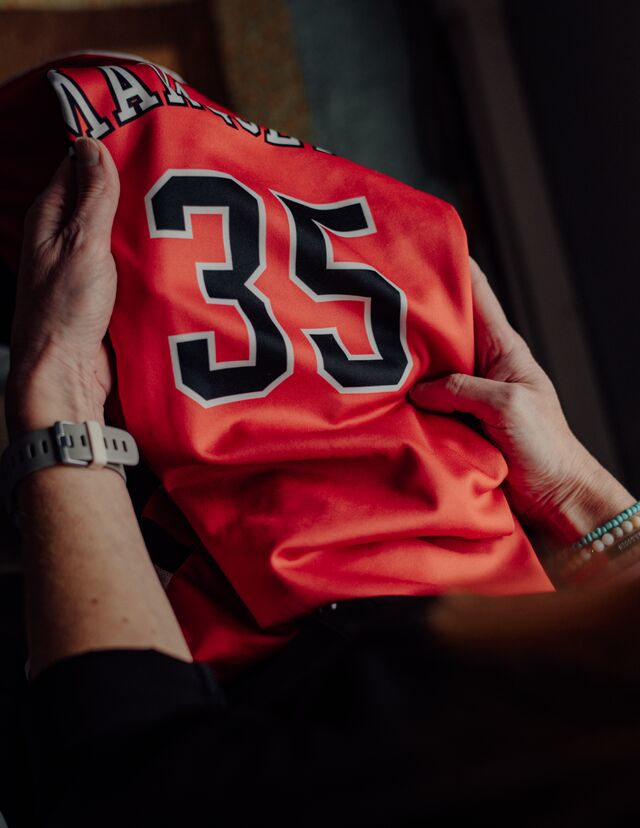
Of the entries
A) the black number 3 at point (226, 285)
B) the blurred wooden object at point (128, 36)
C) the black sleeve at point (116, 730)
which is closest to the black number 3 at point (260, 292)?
the black number 3 at point (226, 285)

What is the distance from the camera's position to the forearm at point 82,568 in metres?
0.38

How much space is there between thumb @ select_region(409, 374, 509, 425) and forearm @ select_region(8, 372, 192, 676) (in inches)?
9.4

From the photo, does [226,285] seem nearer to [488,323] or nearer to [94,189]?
[94,189]

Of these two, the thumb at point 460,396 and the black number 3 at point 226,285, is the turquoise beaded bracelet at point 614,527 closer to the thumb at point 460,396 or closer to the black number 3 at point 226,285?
the thumb at point 460,396

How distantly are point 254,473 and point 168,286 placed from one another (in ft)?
0.45

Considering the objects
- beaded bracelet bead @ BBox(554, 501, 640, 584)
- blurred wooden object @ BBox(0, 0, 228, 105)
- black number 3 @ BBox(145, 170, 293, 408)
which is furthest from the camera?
blurred wooden object @ BBox(0, 0, 228, 105)

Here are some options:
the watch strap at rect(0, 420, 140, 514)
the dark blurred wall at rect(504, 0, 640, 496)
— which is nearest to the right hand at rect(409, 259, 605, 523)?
the watch strap at rect(0, 420, 140, 514)

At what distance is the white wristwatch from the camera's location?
0.44 meters

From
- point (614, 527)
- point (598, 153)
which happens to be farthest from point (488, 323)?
point (598, 153)

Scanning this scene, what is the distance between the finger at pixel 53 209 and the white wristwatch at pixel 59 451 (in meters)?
0.13

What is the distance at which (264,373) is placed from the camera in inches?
20.1

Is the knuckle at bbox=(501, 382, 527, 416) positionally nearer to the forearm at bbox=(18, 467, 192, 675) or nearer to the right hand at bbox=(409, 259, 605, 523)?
the right hand at bbox=(409, 259, 605, 523)

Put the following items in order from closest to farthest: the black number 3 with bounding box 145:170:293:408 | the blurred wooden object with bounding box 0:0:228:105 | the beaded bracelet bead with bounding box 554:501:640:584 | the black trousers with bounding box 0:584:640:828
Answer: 1. the black trousers with bounding box 0:584:640:828
2. the black number 3 with bounding box 145:170:293:408
3. the beaded bracelet bead with bounding box 554:501:640:584
4. the blurred wooden object with bounding box 0:0:228:105

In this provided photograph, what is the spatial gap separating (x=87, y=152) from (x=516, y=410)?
14.1 inches
